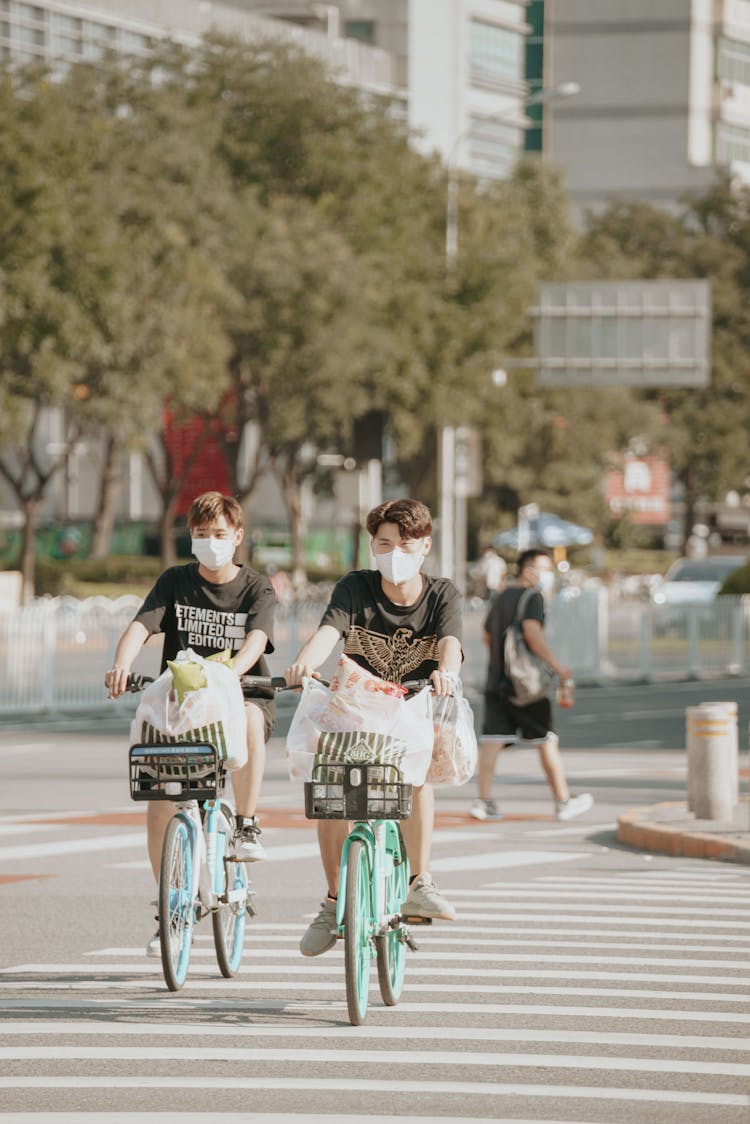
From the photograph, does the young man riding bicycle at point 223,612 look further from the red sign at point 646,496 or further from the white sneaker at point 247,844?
the red sign at point 646,496

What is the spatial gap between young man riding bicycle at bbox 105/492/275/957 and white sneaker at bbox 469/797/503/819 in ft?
24.6

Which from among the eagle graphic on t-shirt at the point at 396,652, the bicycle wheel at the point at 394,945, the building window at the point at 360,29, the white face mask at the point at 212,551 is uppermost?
the building window at the point at 360,29

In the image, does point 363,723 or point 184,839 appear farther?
point 184,839

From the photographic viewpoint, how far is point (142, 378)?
45.4 m

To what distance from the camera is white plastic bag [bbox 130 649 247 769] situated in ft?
28.8

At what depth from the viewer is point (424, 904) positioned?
28.6 feet

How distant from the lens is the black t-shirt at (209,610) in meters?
9.34

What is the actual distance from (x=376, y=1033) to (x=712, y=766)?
741 cm

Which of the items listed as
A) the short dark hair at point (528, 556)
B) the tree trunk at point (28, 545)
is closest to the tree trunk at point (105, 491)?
the tree trunk at point (28, 545)

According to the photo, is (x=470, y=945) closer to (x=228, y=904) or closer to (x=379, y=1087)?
(x=228, y=904)

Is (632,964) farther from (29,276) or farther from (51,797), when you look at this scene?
(29,276)

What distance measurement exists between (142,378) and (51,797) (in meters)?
27.5

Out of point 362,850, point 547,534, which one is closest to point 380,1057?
point 362,850

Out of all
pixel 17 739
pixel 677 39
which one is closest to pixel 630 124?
pixel 677 39
